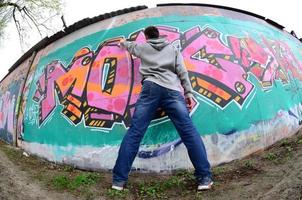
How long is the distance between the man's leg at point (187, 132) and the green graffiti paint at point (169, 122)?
0.82 m

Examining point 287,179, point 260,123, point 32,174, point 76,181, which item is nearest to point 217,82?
point 260,123

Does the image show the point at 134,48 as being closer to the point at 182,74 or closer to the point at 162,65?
the point at 162,65

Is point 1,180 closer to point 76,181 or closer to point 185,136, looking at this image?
point 76,181

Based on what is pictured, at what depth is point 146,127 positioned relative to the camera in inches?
247

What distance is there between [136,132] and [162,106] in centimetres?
51

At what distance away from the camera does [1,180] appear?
251 inches

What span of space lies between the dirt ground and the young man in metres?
0.25

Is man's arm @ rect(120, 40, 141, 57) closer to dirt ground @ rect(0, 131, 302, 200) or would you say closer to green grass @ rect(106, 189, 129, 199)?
dirt ground @ rect(0, 131, 302, 200)

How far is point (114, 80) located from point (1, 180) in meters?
2.40

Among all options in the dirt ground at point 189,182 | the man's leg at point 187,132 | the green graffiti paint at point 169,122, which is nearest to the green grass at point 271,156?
the dirt ground at point 189,182

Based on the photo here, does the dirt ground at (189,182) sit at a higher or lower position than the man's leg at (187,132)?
lower

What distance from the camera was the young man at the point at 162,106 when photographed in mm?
6141

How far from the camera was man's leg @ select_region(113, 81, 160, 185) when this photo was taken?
20.1 ft

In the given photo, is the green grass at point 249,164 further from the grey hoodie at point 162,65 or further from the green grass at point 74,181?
the green grass at point 74,181
